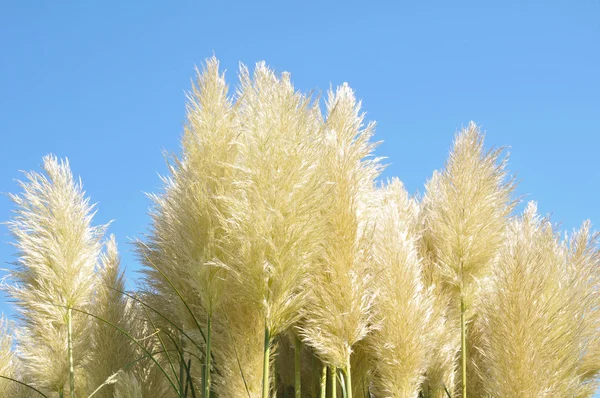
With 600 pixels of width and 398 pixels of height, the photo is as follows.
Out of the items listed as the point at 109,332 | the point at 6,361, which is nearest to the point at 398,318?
the point at 109,332

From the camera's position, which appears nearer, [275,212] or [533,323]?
[275,212]

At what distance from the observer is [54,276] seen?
158 inches

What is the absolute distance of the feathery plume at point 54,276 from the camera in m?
4.04

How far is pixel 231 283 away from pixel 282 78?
967mm

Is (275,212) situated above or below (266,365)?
above

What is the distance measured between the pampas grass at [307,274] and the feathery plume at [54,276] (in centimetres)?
1

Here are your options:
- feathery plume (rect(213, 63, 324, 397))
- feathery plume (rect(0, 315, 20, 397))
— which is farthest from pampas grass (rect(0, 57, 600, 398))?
feathery plume (rect(0, 315, 20, 397))

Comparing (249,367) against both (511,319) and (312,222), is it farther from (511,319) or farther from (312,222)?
(511,319)

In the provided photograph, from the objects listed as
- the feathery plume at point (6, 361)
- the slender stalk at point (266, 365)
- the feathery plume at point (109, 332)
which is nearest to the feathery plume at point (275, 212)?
the slender stalk at point (266, 365)

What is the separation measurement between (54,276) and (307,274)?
1.85 metres

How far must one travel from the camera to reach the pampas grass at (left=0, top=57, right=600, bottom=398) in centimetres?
287

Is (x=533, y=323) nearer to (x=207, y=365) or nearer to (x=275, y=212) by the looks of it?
(x=275, y=212)

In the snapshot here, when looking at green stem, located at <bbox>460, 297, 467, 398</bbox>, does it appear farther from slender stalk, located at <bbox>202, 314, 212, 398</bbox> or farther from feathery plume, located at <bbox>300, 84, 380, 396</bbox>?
slender stalk, located at <bbox>202, 314, 212, 398</bbox>

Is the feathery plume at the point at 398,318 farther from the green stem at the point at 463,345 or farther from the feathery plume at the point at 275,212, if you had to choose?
the feathery plume at the point at 275,212
